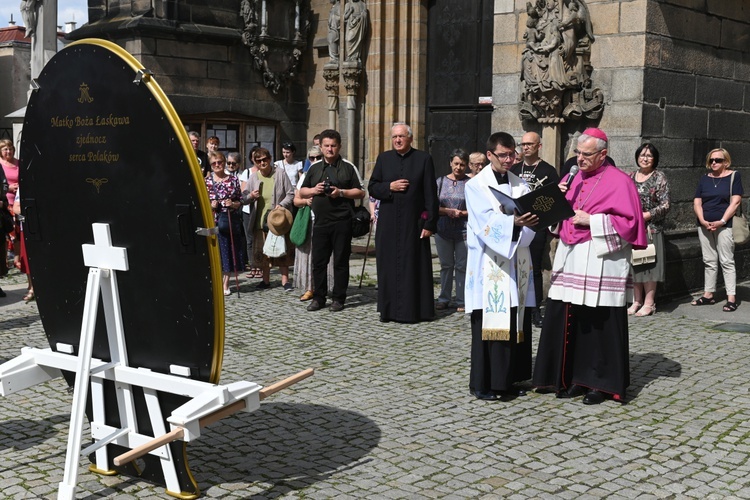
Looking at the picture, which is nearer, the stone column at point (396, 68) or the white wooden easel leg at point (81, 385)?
the white wooden easel leg at point (81, 385)

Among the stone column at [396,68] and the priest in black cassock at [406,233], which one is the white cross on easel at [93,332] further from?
the stone column at [396,68]

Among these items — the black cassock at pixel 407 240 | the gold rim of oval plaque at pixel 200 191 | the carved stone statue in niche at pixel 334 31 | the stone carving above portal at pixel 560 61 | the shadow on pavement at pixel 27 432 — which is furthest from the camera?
the carved stone statue in niche at pixel 334 31

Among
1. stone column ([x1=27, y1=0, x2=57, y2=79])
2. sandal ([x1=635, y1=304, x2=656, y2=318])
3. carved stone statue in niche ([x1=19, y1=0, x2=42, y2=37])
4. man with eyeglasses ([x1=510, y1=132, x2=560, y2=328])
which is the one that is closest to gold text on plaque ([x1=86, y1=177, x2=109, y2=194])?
man with eyeglasses ([x1=510, y1=132, x2=560, y2=328])

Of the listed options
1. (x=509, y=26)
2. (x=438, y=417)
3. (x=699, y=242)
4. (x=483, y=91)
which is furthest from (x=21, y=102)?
(x=438, y=417)

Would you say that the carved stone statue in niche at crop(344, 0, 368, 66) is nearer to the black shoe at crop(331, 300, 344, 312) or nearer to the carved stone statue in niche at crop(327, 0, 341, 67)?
the carved stone statue in niche at crop(327, 0, 341, 67)

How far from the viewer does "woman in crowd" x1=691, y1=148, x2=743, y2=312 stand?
34.0 ft

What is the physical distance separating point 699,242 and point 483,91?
508cm

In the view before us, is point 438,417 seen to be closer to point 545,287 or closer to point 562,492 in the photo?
point 562,492

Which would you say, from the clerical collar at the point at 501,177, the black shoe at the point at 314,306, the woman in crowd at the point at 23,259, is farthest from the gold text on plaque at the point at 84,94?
the woman in crowd at the point at 23,259

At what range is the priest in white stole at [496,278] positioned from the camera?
657 cm

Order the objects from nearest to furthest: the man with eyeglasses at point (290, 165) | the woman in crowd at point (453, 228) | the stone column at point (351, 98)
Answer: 1. the woman in crowd at point (453, 228)
2. the man with eyeglasses at point (290, 165)
3. the stone column at point (351, 98)

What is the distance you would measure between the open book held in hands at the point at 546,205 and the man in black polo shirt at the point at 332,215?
3.79 meters

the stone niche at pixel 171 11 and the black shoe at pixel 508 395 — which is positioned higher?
the stone niche at pixel 171 11

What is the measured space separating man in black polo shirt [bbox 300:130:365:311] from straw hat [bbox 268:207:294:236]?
3.06ft
